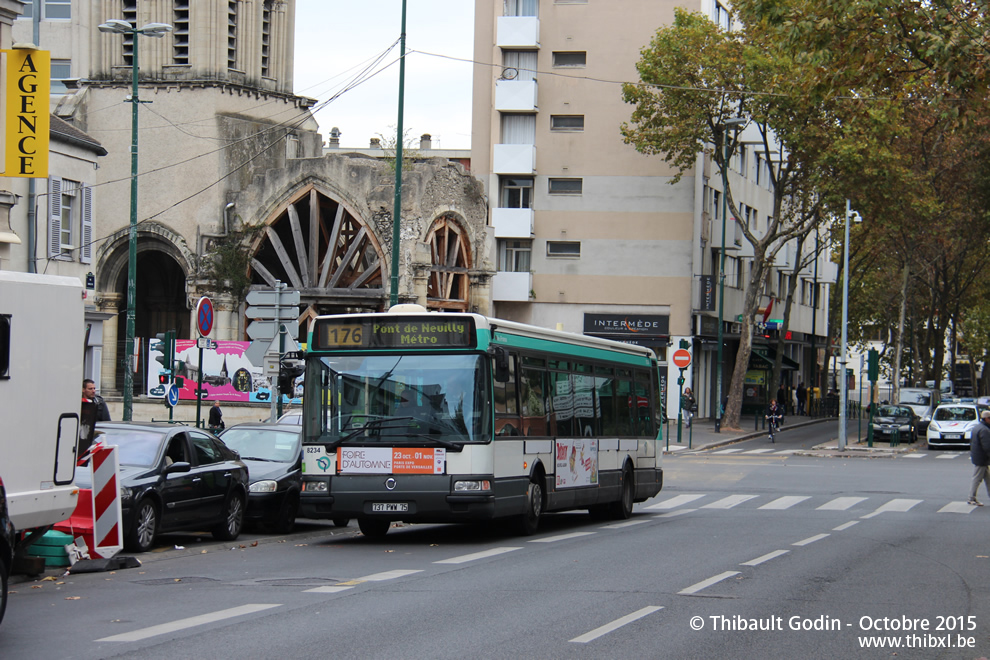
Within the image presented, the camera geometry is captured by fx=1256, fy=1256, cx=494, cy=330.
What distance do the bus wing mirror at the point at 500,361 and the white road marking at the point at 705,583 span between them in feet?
12.5

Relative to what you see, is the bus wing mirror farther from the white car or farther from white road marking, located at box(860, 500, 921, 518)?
the white car

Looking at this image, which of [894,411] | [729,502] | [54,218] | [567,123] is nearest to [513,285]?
[567,123]

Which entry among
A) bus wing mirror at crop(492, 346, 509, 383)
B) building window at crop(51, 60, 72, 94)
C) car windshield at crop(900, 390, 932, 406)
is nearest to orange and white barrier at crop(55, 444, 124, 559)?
bus wing mirror at crop(492, 346, 509, 383)

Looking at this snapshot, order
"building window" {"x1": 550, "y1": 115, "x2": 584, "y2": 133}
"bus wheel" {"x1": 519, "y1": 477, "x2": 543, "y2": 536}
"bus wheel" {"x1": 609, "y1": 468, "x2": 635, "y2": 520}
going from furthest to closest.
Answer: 1. "building window" {"x1": 550, "y1": 115, "x2": 584, "y2": 133}
2. "bus wheel" {"x1": 609, "y1": 468, "x2": 635, "y2": 520}
3. "bus wheel" {"x1": 519, "y1": 477, "x2": 543, "y2": 536}

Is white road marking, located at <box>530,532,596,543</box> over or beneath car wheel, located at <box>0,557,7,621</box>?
beneath

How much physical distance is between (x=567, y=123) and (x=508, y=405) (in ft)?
134

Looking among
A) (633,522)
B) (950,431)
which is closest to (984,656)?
(633,522)

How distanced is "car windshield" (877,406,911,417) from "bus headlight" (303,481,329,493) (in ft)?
119

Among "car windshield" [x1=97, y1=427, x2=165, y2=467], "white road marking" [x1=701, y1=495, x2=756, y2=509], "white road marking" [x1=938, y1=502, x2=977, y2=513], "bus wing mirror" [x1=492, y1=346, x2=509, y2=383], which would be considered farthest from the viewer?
"white road marking" [x1=701, y1=495, x2=756, y2=509]

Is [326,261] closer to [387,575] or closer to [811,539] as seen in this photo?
[811,539]

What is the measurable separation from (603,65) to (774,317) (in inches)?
843

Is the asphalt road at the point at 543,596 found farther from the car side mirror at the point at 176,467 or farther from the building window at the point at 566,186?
the building window at the point at 566,186

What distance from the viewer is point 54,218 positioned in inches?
1249

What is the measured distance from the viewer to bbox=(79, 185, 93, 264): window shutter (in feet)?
108
